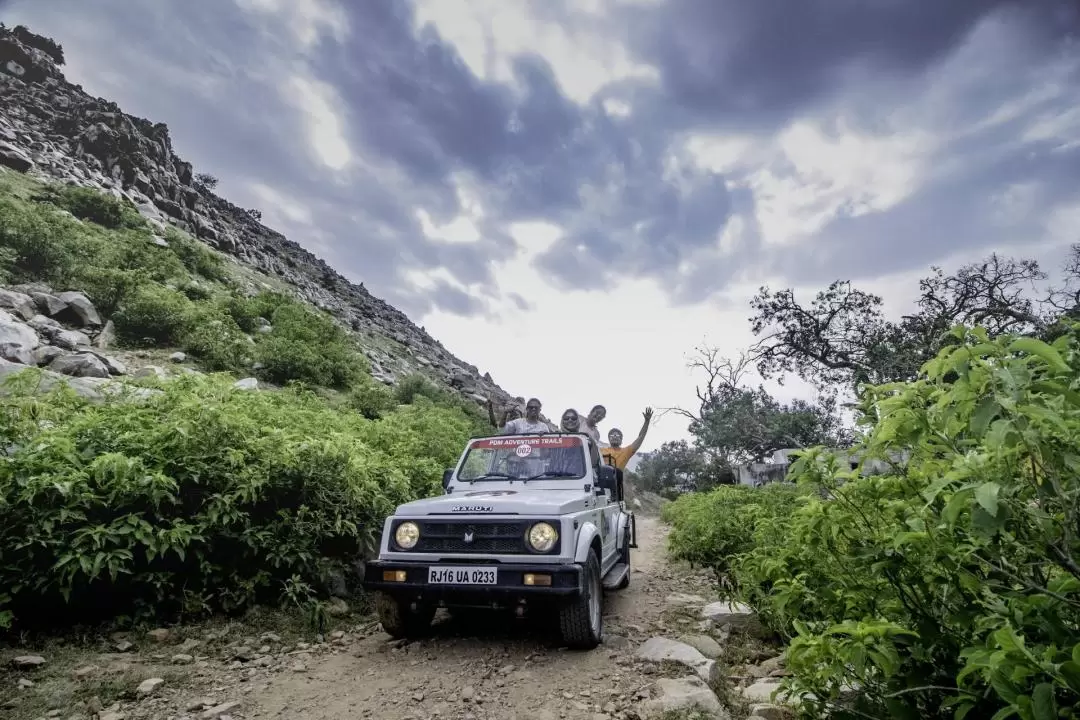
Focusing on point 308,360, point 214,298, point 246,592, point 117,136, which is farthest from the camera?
point 117,136

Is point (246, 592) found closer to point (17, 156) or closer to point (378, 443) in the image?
point (378, 443)

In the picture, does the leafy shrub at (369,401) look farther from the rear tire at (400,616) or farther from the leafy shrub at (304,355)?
the rear tire at (400,616)

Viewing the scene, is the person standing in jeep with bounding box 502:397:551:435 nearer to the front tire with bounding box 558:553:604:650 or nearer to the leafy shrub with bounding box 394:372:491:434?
the front tire with bounding box 558:553:604:650

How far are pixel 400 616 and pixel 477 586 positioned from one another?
3.32 feet

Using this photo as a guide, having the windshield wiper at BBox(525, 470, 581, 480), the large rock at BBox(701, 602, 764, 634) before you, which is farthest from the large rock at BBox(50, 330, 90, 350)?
the large rock at BBox(701, 602, 764, 634)

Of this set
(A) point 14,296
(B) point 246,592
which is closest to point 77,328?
(A) point 14,296

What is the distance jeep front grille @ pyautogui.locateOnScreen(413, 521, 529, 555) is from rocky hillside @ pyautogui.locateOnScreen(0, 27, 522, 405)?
14.6 meters

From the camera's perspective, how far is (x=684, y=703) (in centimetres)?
338

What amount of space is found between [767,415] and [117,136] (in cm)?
3689

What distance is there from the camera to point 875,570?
202 centimetres

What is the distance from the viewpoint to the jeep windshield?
605 centimetres

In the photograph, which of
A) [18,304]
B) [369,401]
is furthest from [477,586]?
[18,304]

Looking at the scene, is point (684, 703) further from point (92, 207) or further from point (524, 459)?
point (92, 207)

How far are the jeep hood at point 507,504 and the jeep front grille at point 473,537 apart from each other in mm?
97
